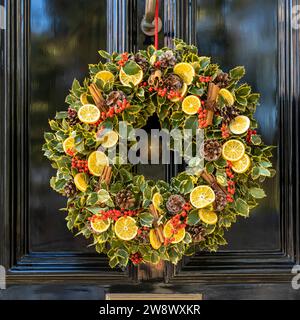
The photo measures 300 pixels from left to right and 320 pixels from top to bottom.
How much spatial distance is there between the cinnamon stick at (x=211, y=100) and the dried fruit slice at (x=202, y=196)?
0.43 ft

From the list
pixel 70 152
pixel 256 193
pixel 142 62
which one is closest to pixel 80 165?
pixel 70 152

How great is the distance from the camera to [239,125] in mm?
899

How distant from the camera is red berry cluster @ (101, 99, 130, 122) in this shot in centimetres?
88

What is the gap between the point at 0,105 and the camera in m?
1.08

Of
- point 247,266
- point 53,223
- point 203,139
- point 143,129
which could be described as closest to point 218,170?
point 203,139

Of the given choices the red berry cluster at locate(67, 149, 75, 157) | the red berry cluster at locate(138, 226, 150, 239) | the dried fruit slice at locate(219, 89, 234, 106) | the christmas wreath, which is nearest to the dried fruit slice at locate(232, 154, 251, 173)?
the christmas wreath

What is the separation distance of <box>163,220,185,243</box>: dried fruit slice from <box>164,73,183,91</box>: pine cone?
0.26m

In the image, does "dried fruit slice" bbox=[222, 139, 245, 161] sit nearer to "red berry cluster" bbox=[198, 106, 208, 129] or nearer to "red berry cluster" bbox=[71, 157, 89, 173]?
"red berry cluster" bbox=[198, 106, 208, 129]

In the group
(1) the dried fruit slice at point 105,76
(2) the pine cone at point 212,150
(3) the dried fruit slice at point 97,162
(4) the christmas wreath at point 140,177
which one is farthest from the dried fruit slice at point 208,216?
(1) the dried fruit slice at point 105,76

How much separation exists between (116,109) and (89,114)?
0.05 meters

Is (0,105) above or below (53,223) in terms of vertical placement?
above

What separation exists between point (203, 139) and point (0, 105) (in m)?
0.51

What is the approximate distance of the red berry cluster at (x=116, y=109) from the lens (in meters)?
0.88
